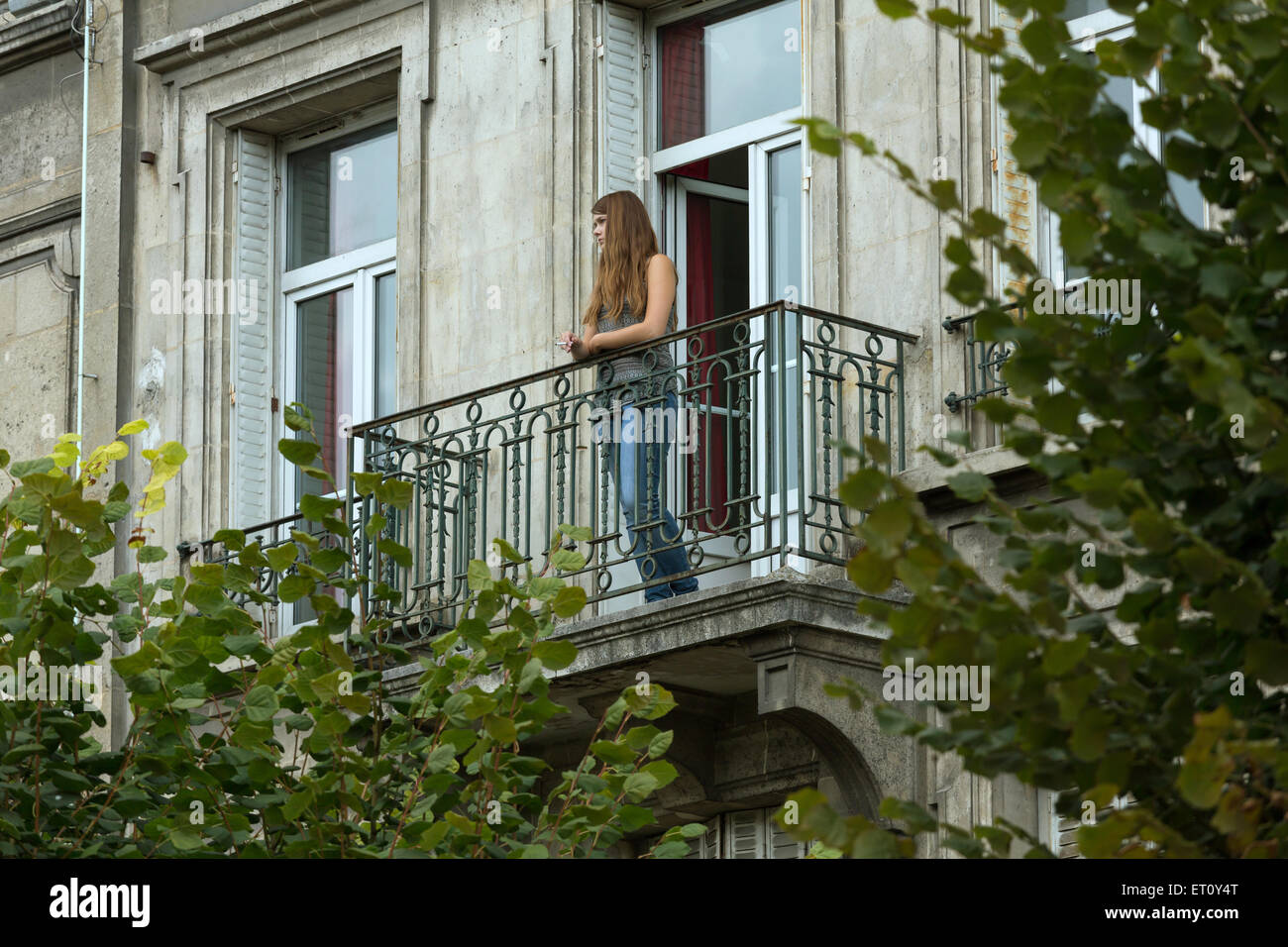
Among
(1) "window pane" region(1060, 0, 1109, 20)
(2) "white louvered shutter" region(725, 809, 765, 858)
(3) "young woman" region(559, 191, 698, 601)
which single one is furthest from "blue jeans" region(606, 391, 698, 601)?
(1) "window pane" region(1060, 0, 1109, 20)

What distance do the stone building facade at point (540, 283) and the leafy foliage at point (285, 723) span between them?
2882mm

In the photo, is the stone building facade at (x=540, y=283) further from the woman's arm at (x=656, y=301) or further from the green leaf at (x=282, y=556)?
the green leaf at (x=282, y=556)

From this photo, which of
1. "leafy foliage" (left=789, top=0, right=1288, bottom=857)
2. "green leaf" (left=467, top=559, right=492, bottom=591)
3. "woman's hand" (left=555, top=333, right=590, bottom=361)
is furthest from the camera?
"woman's hand" (left=555, top=333, right=590, bottom=361)

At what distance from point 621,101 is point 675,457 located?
2180 millimetres

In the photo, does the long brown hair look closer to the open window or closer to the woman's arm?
the woman's arm

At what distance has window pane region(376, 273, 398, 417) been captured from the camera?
1283cm

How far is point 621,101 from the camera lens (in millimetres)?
11727

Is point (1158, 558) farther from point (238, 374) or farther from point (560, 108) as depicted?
point (238, 374)

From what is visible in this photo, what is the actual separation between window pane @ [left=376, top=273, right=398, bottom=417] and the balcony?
0.81 m

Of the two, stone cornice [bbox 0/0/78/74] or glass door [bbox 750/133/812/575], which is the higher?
stone cornice [bbox 0/0/78/74]

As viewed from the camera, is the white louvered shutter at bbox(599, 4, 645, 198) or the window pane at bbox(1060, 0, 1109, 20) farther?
the white louvered shutter at bbox(599, 4, 645, 198)

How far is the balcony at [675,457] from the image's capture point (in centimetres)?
977

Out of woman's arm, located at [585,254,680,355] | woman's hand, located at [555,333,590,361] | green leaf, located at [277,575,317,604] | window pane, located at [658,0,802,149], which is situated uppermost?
window pane, located at [658,0,802,149]

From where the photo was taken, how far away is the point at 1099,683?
3654mm
